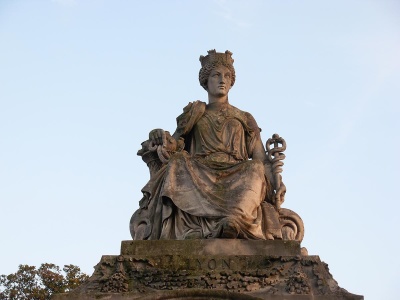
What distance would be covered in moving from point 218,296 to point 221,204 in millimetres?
2307

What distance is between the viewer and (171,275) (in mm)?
14055

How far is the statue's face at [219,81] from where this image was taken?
59.2 feet

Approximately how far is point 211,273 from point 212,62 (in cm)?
558

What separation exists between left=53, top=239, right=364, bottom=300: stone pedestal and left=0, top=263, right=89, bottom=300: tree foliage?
8917 millimetres

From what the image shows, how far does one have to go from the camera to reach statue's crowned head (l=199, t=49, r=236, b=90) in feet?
59.6

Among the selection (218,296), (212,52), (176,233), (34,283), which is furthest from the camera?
(34,283)

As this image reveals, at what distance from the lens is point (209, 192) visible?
50.9ft

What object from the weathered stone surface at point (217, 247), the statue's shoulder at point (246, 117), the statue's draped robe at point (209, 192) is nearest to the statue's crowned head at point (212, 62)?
the statue's shoulder at point (246, 117)

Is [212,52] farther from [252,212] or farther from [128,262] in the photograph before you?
[128,262]

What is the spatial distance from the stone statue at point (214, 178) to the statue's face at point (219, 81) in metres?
0.02

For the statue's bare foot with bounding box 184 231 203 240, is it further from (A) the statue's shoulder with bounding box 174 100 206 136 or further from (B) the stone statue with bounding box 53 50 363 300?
(A) the statue's shoulder with bounding box 174 100 206 136

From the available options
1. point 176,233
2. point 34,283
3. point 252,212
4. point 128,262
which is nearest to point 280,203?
point 252,212

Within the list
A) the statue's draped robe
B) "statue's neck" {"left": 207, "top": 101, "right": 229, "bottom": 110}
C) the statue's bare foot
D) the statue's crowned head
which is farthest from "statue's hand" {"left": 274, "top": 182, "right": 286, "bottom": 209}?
the statue's crowned head

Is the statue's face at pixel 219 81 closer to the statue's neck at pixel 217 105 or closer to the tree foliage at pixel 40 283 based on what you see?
the statue's neck at pixel 217 105
